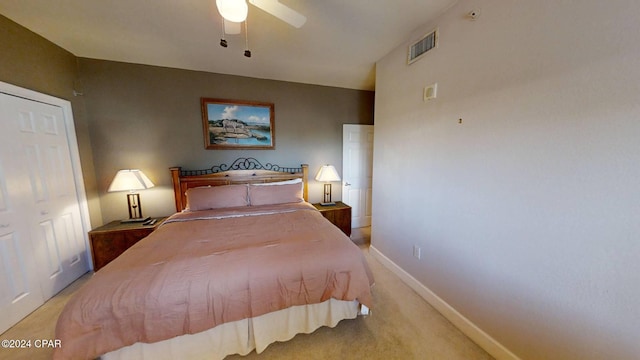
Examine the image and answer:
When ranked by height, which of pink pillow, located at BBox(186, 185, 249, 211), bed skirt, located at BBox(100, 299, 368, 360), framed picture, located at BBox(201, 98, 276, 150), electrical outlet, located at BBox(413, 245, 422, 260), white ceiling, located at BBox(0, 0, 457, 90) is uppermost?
white ceiling, located at BBox(0, 0, 457, 90)

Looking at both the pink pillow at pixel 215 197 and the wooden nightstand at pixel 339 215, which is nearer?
the pink pillow at pixel 215 197

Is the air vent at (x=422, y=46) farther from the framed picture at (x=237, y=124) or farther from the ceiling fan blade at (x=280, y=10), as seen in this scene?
the framed picture at (x=237, y=124)

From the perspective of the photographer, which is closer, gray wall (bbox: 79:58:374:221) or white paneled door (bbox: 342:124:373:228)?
gray wall (bbox: 79:58:374:221)

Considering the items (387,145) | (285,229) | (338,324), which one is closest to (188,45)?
(285,229)

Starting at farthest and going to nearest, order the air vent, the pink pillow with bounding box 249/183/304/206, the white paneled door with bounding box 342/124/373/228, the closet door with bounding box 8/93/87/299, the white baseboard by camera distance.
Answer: the white paneled door with bounding box 342/124/373/228, the pink pillow with bounding box 249/183/304/206, the closet door with bounding box 8/93/87/299, the air vent, the white baseboard

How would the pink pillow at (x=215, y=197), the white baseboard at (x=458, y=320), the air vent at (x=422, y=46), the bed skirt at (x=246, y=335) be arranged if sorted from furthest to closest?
the pink pillow at (x=215, y=197) < the air vent at (x=422, y=46) < the white baseboard at (x=458, y=320) < the bed skirt at (x=246, y=335)

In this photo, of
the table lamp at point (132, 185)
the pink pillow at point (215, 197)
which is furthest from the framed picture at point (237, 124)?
the table lamp at point (132, 185)

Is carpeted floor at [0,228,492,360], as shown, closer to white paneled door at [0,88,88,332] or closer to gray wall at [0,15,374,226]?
white paneled door at [0,88,88,332]

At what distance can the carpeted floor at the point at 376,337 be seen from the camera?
1.53 m

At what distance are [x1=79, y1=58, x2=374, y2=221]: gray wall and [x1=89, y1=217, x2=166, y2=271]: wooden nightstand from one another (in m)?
0.46

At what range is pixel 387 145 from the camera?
8.69 ft

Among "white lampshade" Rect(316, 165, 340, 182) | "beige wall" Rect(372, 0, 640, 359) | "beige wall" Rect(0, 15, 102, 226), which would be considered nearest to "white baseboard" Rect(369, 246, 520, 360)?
"beige wall" Rect(372, 0, 640, 359)

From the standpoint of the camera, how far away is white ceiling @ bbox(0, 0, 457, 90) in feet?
5.78

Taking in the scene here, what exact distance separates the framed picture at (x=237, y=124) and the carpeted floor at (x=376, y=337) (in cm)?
238
